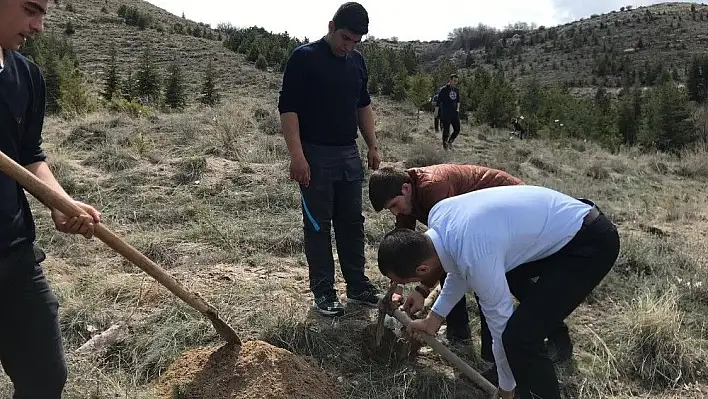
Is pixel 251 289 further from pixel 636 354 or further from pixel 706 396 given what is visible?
pixel 706 396

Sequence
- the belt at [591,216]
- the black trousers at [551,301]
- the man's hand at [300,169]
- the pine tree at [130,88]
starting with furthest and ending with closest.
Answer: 1. the pine tree at [130,88]
2. the man's hand at [300,169]
3. the belt at [591,216]
4. the black trousers at [551,301]

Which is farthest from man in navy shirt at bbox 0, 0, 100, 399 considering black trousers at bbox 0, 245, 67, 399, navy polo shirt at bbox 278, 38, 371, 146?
navy polo shirt at bbox 278, 38, 371, 146

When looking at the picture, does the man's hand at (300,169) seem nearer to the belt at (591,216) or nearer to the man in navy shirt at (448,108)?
the belt at (591,216)

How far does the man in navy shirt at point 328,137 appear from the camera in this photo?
10.5 feet

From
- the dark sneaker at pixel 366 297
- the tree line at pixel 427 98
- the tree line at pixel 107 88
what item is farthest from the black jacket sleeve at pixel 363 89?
the tree line at pixel 427 98

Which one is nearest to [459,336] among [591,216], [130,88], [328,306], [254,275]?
[328,306]

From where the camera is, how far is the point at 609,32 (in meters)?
48.9

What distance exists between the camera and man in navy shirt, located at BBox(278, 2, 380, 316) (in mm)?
3195

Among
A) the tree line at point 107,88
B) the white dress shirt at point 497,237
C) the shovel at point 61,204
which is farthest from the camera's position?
the tree line at point 107,88

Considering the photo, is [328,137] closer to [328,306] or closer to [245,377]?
[328,306]

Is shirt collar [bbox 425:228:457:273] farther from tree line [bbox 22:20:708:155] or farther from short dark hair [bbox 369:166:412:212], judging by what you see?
tree line [bbox 22:20:708:155]

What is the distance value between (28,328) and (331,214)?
1.93 meters

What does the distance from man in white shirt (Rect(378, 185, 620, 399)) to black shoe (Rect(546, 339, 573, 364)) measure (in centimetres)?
80

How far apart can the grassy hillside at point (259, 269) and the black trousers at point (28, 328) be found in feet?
3.10
